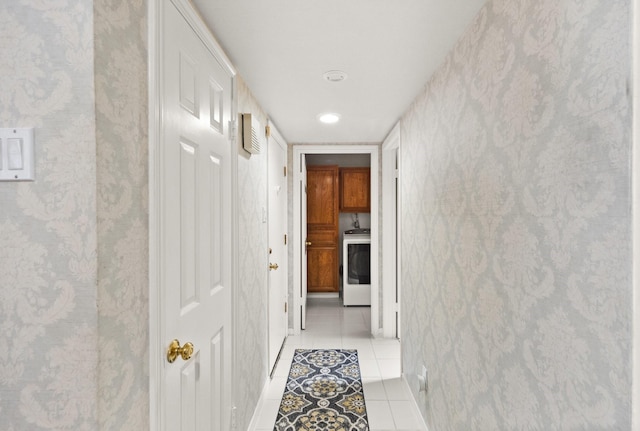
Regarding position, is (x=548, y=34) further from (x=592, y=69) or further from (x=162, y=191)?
(x=162, y=191)

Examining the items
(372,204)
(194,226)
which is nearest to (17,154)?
(194,226)

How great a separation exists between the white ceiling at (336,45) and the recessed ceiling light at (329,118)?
188mm

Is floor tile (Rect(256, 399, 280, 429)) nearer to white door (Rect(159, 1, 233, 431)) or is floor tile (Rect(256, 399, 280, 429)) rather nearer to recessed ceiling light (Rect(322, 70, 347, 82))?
white door (Rect(159, 1, 233, 431))

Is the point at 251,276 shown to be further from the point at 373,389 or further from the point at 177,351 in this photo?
the point at 373,389

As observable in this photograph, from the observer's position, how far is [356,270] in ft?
18.1

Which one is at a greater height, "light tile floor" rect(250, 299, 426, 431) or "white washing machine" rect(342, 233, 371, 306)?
"white washing machine" rect(342, 233, 371, 306)

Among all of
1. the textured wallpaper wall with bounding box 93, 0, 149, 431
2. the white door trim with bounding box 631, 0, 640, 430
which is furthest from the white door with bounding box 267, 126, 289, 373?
the white door trim with bounding box 631, 0, 640, 430

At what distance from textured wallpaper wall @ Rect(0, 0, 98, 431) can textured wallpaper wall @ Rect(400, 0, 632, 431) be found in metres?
1.05

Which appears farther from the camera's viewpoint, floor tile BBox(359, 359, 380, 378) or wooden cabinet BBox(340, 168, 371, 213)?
wooden cabinet BBox(340, 168, 371, 213)

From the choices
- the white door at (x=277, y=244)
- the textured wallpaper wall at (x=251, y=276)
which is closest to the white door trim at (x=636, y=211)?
the textured wallpaper wall at (x=251, y=276)

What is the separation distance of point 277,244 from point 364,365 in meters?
1.32

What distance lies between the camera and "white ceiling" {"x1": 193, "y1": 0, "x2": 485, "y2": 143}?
1459mm

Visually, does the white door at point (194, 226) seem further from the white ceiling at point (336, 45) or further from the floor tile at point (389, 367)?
the floor tile at point (389, 367)

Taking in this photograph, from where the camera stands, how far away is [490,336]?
1.39 meters
